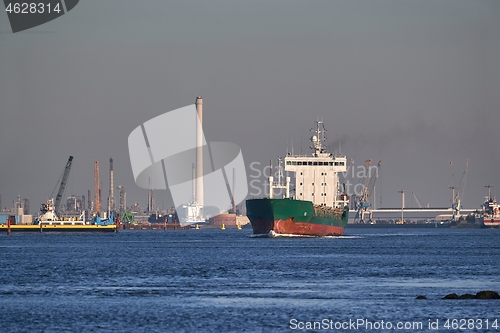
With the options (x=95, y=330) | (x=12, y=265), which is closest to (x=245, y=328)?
(x=95, y=330)

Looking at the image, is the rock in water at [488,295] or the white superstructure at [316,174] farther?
Answer: the white superstructure at [316,174]

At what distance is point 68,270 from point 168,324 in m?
35.4

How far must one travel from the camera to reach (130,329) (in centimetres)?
4275

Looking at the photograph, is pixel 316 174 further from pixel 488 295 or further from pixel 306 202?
pixel 488 295

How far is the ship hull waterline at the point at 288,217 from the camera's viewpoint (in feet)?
429

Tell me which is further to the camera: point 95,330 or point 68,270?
point 68,270

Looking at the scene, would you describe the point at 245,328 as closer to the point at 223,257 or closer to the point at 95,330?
the point at 95,330

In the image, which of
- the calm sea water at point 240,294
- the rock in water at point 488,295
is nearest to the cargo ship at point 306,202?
the calm sea water at point 240,294

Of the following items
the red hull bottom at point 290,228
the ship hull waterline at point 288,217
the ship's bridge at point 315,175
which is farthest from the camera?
the ship's bridge at point 315,175

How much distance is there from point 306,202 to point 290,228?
6682 millimetres

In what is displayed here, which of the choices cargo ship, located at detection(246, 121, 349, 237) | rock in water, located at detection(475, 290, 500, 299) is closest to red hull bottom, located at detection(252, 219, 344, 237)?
cargo ship, located at detection(246, 121, 349, 237)

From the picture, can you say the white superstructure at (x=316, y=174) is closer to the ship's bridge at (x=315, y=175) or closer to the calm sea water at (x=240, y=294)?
the ship's bridge at (x=315, y=175)

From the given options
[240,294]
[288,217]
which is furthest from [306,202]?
[240,294]

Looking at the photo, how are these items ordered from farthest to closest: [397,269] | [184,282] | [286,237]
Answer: [286,237], [397,269], [184,282]
